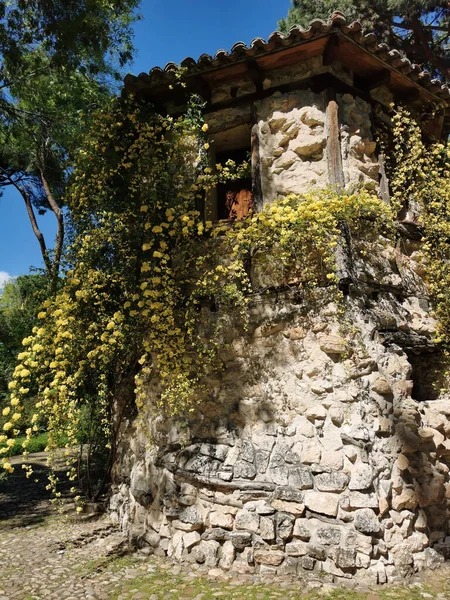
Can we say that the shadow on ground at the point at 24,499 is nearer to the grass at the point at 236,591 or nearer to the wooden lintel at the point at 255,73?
the grass at the point at 236,591

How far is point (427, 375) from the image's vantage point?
527 cm

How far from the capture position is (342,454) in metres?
4.19

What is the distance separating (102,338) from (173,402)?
3.49 ft

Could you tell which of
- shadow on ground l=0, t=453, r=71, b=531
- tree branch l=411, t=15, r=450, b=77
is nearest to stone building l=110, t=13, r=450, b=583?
shadow on ground l=0, t=453, r=71, b=531

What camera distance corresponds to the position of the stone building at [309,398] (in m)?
4.11

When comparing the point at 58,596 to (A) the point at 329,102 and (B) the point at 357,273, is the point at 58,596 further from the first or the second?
(A) the point at 329,102

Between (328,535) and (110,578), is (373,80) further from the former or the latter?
(110,578)

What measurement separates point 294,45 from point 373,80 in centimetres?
128

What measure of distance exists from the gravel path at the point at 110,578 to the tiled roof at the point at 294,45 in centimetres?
542

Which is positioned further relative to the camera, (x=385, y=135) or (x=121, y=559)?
(x=385, y=135)

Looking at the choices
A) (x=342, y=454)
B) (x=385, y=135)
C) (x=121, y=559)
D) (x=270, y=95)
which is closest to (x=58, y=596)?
(x=121, y=559)

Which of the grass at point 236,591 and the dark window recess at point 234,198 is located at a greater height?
the dark window recess at point 234,198

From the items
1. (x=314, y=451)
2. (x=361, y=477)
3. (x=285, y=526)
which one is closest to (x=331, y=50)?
(x=314, y=451)

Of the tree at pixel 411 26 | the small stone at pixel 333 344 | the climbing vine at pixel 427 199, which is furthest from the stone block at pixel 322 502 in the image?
the tree at pixel 411 26
